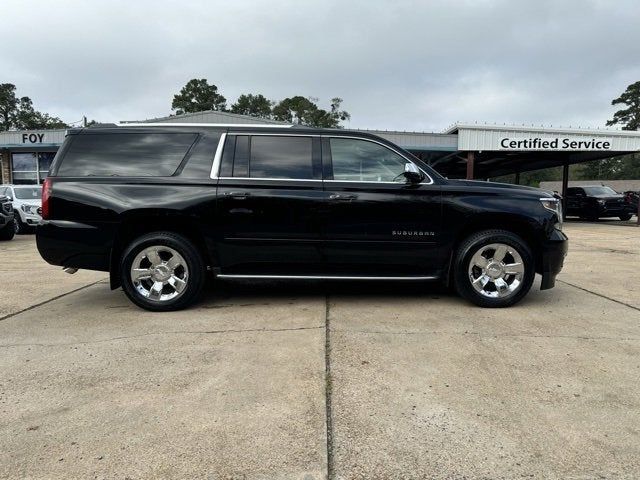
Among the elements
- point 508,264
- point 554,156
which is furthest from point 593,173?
point 508,264

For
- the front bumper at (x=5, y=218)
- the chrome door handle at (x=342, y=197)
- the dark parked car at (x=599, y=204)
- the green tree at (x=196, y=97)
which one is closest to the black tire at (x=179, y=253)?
the chrome door handle at (x=342, y=197)

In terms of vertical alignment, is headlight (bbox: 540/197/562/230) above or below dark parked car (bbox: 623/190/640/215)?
above

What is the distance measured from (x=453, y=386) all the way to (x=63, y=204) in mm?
4097

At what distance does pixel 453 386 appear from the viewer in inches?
127

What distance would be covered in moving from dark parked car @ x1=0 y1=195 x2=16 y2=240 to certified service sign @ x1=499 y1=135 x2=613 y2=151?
17.7m

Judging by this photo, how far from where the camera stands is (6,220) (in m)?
12.5

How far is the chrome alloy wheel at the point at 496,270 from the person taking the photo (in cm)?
513

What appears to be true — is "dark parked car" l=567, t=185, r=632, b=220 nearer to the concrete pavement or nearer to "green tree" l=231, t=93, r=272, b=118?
the concrete pavement

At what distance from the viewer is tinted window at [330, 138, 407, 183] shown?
16.8ft

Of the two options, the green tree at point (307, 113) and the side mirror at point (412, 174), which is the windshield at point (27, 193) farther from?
the green tree at point (307, 113)

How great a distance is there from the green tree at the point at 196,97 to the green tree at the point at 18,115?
60.1 feet

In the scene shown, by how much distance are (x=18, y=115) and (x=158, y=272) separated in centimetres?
8983

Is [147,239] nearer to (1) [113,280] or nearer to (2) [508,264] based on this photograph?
(1) [113,280]

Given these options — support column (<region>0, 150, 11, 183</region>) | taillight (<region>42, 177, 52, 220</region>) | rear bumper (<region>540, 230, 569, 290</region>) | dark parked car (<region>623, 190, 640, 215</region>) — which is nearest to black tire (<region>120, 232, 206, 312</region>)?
taillight (<region>42, 177, 52, 220</region>)
